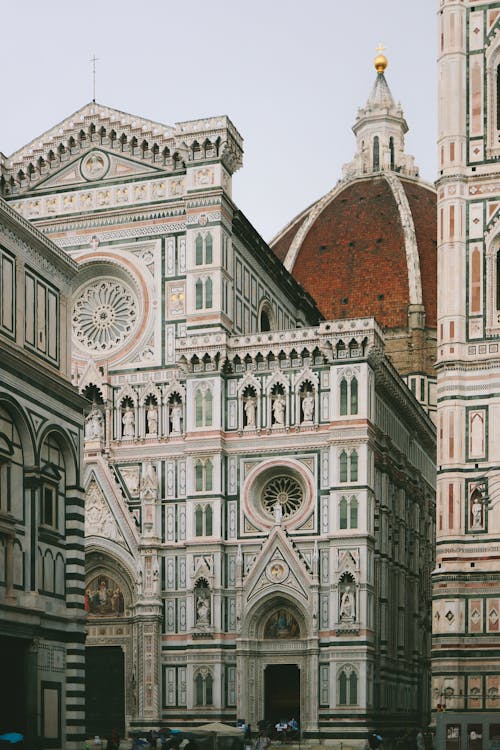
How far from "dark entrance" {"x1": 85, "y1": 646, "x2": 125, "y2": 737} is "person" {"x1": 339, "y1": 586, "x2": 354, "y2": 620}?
7168mm

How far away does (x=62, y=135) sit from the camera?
4666 centimetres

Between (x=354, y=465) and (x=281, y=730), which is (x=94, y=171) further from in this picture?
(x=281, y=730)

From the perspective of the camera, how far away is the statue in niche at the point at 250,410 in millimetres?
42719

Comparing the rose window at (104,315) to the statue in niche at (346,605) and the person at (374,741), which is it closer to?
the statue in niche at (346,605)

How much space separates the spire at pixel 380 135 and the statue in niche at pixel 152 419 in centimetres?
4277

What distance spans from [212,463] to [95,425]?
4210mm

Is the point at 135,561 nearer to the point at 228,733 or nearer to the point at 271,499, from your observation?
the point at 271,499

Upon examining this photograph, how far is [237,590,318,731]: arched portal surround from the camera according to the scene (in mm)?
40781

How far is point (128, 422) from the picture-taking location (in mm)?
44062

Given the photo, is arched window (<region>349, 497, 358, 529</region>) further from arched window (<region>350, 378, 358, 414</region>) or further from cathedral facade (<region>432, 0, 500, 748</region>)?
cathedral facade (<region>432, 0, 500, 748</region>)

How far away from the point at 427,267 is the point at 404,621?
3215cm

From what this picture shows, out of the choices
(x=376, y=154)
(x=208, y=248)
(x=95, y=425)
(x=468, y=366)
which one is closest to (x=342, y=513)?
(x=468, y=366)

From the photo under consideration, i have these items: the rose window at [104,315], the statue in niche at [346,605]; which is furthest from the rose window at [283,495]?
the rose window at [104,315]

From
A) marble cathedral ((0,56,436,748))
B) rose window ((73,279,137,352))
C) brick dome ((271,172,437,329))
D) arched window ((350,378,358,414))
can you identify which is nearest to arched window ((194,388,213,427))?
marble cathedral ((0,56,436,748))
